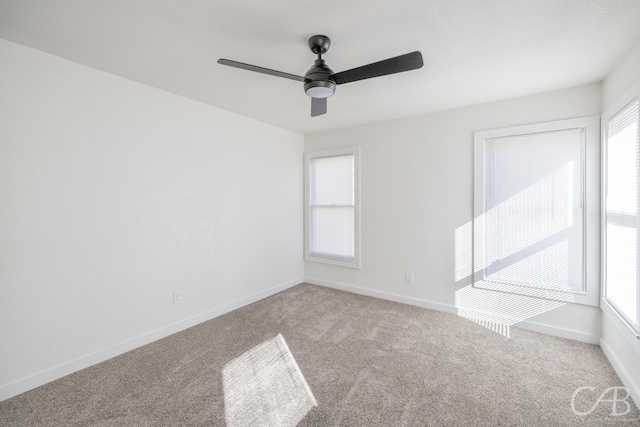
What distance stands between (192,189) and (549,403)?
355cm

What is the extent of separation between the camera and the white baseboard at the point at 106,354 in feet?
6.55

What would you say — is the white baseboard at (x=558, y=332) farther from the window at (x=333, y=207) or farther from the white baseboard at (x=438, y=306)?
the window at (x=333, y=207)

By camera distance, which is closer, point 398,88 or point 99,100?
point 99,100

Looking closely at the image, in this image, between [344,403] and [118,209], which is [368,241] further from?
[118,209]

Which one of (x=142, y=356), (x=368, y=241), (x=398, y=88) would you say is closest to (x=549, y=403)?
(x=368, y=241)

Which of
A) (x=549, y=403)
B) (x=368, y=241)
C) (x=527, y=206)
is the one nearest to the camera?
(x=549, y=403)

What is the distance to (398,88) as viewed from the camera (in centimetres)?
274

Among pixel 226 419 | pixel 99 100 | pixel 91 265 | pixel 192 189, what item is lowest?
pixel 226 419

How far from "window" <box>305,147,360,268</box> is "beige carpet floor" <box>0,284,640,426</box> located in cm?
133

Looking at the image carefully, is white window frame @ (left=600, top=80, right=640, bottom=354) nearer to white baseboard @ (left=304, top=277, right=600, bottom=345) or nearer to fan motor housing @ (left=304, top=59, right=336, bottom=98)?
white baseboard @ (left=304, top=277, right=600, bottom=345)

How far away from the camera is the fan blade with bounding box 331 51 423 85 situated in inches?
65.5

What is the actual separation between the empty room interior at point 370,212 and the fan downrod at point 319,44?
0.05 ft

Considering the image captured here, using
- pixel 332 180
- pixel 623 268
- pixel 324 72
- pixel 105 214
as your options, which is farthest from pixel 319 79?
pixel 623 268

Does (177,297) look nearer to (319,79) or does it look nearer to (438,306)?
(319,79)
